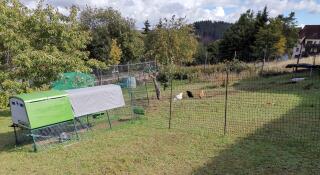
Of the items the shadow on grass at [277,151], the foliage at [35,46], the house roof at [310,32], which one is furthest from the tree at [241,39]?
the shadow on grass at [277,151]

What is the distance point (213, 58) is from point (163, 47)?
1834cm

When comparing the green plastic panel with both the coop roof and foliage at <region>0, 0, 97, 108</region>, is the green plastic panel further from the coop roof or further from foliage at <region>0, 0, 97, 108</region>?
foliage at <region>0, 0, 97, 108</region>

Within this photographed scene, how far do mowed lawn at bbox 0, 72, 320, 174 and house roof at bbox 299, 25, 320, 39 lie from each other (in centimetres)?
6585

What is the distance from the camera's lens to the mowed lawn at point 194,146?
6.99m

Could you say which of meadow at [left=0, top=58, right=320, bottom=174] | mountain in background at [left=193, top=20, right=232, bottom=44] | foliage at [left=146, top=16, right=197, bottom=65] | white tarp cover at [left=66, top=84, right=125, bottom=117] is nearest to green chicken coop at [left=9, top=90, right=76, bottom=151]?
white tarp cover at [left=66, top=84, right=125, bottom=117]

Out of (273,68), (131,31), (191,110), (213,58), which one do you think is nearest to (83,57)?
(191,110)

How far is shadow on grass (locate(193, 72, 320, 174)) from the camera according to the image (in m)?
6.64

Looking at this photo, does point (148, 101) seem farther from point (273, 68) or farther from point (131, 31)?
point (131, 31)

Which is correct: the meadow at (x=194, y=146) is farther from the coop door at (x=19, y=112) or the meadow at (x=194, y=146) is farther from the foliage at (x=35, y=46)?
the foliage at (x=35, y=46)

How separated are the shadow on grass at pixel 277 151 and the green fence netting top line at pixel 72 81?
24.9 feet

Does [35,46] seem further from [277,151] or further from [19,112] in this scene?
[277,151]

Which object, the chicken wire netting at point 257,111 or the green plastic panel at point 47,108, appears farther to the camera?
the chicken wire netting at point 257,111

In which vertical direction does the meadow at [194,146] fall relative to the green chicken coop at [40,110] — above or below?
below

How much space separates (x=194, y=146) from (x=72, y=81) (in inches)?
288
